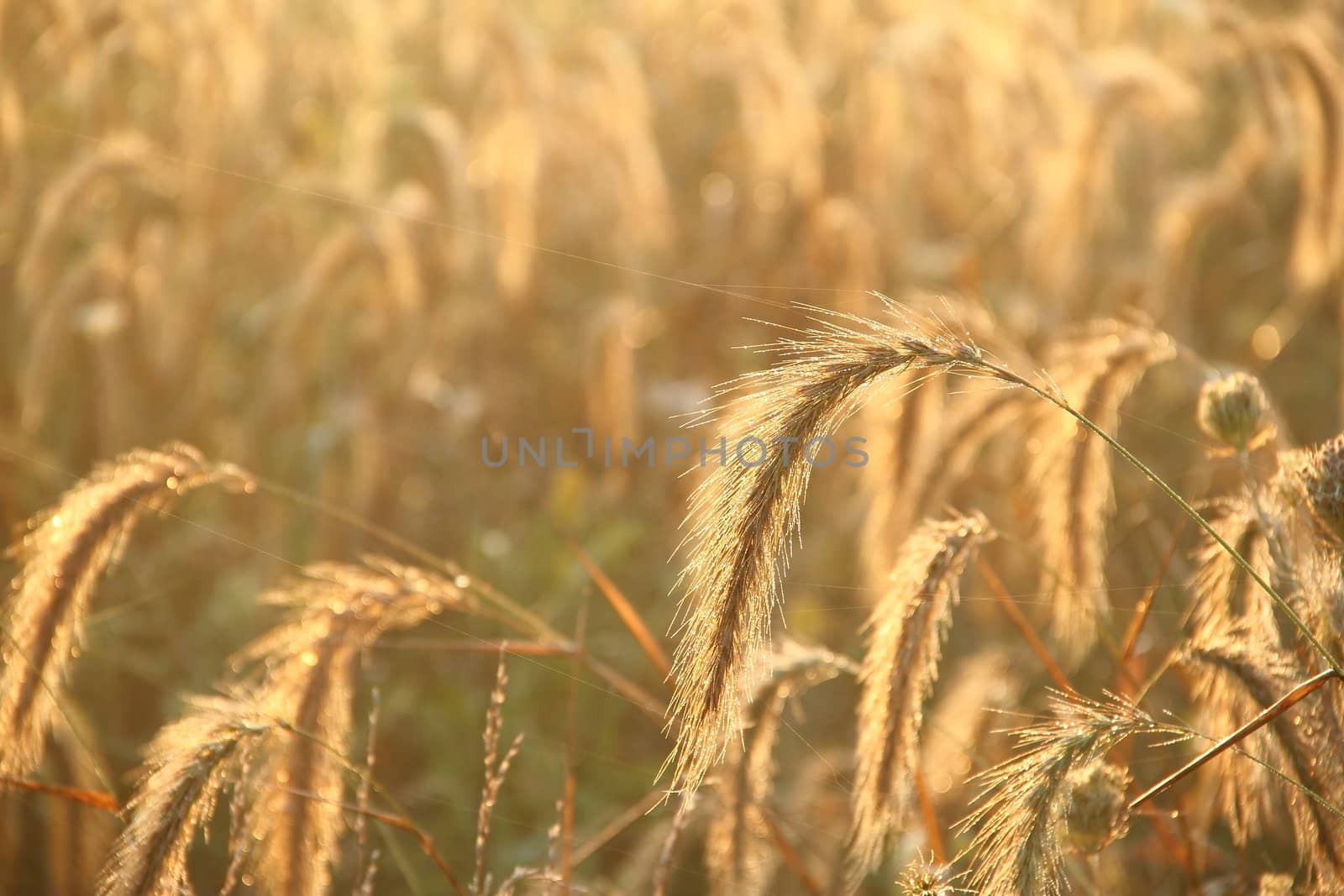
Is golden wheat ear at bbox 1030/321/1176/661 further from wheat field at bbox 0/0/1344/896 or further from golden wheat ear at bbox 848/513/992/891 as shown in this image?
golden wheat ear at bbox 848/513/992/891

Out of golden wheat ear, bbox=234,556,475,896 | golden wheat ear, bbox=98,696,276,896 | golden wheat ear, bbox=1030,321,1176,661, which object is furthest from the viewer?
golden wheat ear, bbox=1030,321,1176,661

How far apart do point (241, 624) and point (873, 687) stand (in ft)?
5.81

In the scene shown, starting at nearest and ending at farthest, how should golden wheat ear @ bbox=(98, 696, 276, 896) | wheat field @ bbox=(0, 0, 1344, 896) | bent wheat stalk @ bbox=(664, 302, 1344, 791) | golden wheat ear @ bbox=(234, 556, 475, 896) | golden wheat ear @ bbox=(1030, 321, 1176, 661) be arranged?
bent wheat stalk @ bbox=(664, 302, 1344, 791) → golden wheat ear @ bbox=(98, 696, 276, 896) → wheat field @ bbox=(0, 0, 1344, 896) → golden wheat ear @ bbox=(234, 556, 475, 896) → golden wheat ear @ bbox=(1030, 321, 1176, 661)

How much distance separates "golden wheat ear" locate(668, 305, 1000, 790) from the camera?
798 mm

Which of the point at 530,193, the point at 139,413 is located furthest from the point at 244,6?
the point at 139,413

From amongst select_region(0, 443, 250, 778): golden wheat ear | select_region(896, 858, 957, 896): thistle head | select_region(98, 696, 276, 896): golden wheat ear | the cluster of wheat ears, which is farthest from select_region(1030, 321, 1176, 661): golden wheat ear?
select_region(0, 443, 250, 778): golden wheat ear

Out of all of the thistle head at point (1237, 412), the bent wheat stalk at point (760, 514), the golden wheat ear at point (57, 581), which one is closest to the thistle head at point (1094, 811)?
the bent wheat stalk at point (760, 514)

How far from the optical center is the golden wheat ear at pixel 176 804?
92 cm

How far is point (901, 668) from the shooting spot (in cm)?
103

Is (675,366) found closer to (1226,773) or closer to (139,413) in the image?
(139,413)

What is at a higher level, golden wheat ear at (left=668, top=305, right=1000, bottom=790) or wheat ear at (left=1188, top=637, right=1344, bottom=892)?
golden wheat ear at (left=668, top=305, right=1000, bottom=790)

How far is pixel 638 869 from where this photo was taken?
1.50 metres

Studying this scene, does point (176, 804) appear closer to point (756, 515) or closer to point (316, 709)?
point (316, 709)

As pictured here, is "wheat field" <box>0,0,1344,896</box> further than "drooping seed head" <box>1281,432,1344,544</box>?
Yes
